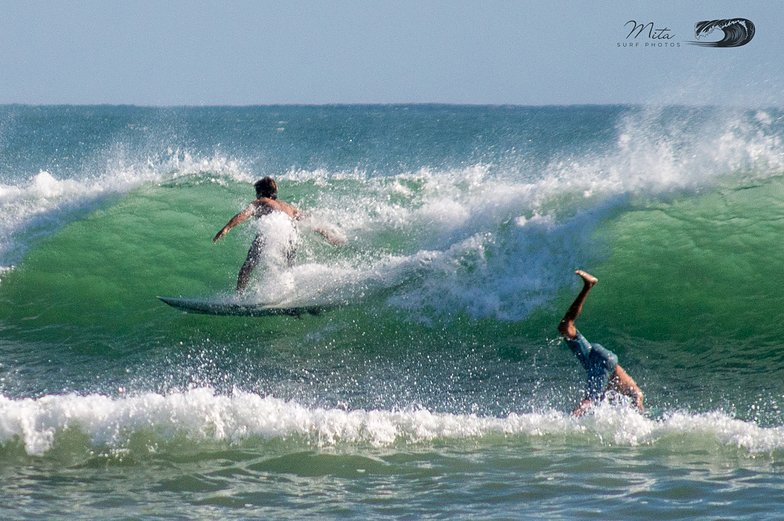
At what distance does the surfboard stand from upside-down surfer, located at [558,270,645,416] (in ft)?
9.60

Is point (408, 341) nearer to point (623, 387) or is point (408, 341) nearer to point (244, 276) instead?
point (244, 276)

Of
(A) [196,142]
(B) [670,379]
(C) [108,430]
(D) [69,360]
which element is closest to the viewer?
(C) [108,430]

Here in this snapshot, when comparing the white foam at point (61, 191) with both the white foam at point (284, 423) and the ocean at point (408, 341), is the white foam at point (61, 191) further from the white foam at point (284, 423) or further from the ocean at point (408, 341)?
the white foam at point (284, 423)

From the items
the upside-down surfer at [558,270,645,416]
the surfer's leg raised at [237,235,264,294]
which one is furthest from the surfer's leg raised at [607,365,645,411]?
the surfer's leg raised at [237,235,264,294]

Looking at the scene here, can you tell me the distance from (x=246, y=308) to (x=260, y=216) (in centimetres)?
127

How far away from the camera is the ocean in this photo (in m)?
4.46

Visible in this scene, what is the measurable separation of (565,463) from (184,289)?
5.77 meters

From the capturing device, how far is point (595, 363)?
5324 millimetres

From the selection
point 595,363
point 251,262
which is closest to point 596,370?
point 595,363

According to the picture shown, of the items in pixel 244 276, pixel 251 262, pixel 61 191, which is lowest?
pixel 244 276

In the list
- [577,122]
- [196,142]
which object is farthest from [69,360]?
[577,122]

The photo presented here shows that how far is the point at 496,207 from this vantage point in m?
8.79

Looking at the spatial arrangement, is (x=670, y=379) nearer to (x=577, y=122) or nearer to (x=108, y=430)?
(x=108, y=430)

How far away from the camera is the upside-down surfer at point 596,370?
529cm
